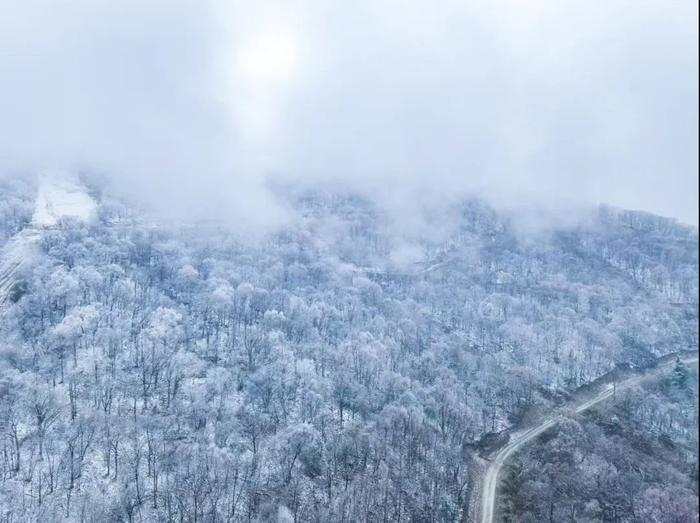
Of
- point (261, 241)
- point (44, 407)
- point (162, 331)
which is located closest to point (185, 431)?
point (44, 407)

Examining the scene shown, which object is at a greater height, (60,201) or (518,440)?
(60,201)

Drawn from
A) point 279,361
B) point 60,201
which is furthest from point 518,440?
point 60,201

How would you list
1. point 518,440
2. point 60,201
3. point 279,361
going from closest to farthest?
point 518,440
point 279,361
point 60,201

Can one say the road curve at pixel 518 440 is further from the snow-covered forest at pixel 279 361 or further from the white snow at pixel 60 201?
the white snow at pixel 60 201

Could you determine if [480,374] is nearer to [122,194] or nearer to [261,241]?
[261,241]

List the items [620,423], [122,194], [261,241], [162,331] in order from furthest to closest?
1. [122,194]
2. [261,241]
3. [162,331]
4. [620,423]

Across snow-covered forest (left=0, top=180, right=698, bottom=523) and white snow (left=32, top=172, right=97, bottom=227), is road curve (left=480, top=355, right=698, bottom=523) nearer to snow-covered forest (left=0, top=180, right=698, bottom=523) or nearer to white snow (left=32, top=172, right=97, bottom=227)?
snow-covered forest (left=0, top=180, right=698, bottom=523)

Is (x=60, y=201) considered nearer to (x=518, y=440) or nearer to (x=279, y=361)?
(x=279, y=361)
